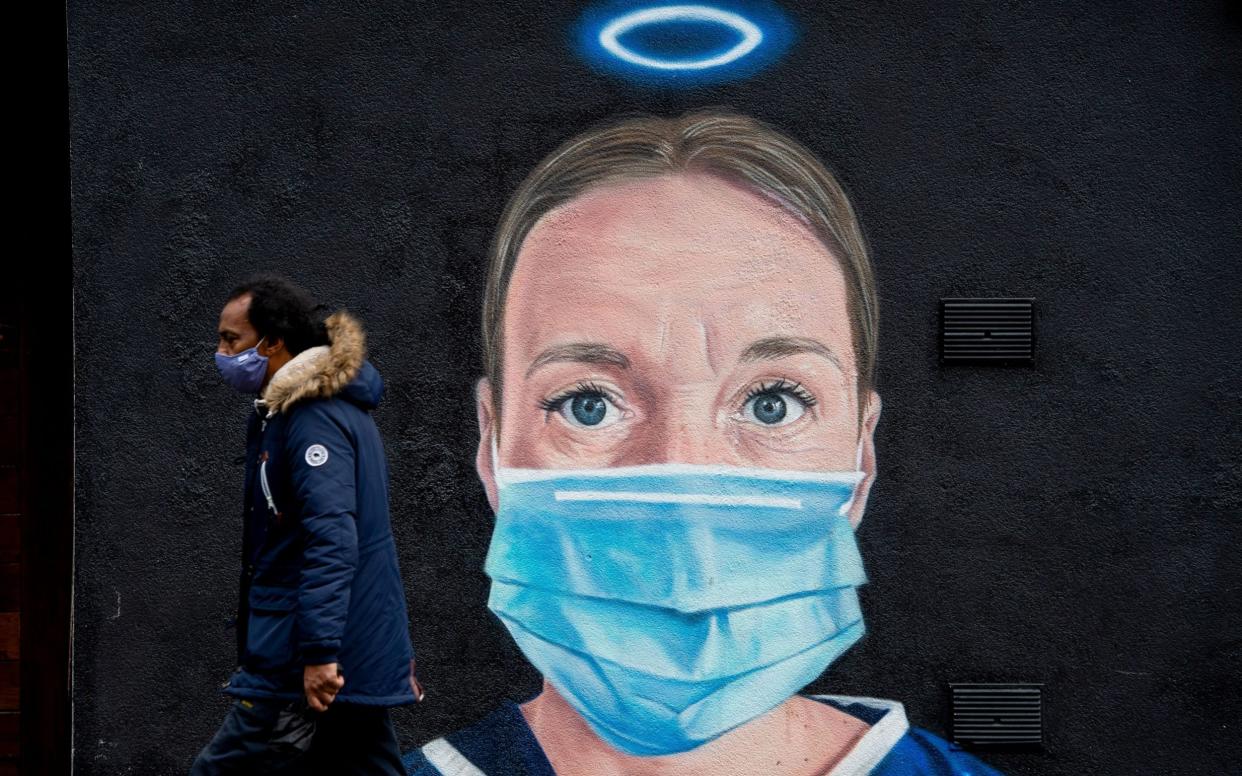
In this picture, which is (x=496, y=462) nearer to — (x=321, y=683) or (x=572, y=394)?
(x=572, y=394)

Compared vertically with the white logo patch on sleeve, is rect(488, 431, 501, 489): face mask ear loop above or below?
below

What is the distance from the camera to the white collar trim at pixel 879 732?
496 centimetres

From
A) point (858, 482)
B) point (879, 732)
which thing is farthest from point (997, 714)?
point (858, 482)

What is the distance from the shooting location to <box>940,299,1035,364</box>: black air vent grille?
16.2 ft

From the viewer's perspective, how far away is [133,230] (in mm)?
5047

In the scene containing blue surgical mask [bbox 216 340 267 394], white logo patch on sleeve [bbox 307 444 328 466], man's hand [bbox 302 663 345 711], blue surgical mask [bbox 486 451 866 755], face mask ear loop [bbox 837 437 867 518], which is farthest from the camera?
face mask ear loop [bbox 837 437 867 518]

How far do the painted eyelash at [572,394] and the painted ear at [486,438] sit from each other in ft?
0.66

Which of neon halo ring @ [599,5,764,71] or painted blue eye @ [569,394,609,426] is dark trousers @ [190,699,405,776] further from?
neon halo ring @ [599,5,764,71]

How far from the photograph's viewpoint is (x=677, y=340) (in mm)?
4891

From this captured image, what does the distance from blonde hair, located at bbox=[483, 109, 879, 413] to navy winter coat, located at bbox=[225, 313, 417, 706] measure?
1.05 m

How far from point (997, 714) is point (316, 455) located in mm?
2691

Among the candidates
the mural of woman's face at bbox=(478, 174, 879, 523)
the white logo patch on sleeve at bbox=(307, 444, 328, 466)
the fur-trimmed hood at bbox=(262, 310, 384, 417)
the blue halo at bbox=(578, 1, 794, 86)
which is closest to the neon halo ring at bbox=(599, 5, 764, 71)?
the blue halo at bbox=(578, 1, 794, 86)

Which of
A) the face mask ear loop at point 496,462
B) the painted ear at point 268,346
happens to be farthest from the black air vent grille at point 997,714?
the painted ear at point 268,346

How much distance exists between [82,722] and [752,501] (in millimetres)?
2619
